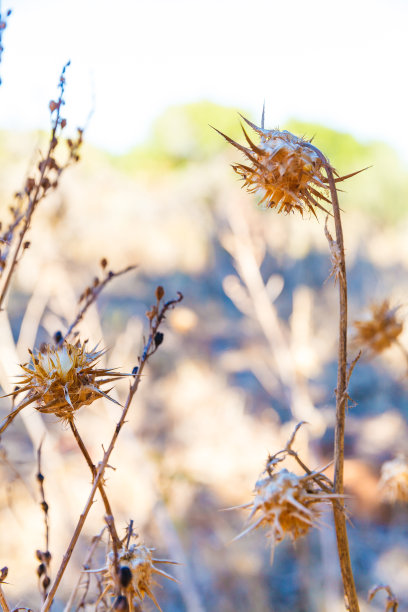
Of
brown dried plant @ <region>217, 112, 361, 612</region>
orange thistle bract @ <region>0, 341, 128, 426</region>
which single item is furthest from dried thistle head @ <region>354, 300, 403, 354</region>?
orange thistle bract @ <region>0, 341, 128, 426</region>

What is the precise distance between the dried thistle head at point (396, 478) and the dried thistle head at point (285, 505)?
0.42 meters

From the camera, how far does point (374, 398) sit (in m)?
5.77

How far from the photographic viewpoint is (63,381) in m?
0.45

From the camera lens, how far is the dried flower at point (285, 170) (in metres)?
0.47

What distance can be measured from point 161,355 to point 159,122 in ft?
36.7

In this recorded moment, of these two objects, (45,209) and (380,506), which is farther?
(380,506)

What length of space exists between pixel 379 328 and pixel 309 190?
61cm

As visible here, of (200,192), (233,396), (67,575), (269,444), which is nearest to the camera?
(67,575)

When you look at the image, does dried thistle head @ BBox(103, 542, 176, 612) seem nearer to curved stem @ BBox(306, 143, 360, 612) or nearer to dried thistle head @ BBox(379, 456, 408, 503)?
curved stem @ BBox(306, 143, 360, 612)

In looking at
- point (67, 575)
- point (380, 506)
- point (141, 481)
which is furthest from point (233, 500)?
point (67, 575)

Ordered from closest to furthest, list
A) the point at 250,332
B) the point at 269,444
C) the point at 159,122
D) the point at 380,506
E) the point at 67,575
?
the point at 67,575
the point at 380,506
the point at 269,444
the point at 250,332
the point at 159,122

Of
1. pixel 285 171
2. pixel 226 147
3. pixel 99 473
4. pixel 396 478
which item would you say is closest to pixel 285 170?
pixel 285 171

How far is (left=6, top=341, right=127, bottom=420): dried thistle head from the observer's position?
1.46 feet

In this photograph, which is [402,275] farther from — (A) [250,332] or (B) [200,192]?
(B) [200,192]
